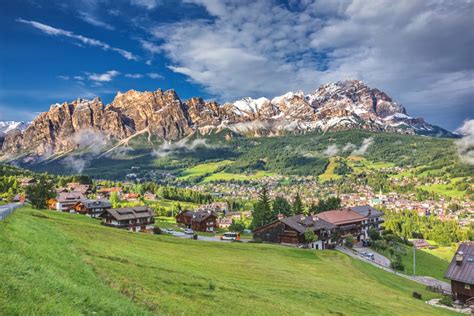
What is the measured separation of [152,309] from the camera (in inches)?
691

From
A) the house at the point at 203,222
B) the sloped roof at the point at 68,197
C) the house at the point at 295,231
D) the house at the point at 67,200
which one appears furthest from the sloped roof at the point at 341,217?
the sloped roof at the point at 68,197

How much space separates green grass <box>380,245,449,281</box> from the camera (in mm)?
82938

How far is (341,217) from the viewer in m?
112

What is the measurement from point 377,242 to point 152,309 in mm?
100903

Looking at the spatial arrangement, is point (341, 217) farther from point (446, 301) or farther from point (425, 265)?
point (446, 301)

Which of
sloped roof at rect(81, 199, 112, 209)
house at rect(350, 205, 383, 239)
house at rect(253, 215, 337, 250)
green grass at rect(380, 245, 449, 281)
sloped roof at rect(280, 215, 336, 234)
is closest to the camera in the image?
green grass at rect(380, 245, 449, 281)

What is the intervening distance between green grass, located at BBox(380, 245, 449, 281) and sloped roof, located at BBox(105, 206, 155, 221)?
77.7 metres


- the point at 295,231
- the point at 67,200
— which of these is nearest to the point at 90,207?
the point at 67,200

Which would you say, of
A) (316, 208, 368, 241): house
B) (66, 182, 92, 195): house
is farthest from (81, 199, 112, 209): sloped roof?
(316, 208, 368, 241): house

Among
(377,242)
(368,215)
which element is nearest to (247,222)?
(368,215)

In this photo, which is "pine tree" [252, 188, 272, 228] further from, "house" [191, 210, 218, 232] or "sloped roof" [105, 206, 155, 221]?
"sloped roof" [105, 206, 155, 221]

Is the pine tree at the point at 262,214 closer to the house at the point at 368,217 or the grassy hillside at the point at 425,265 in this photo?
the house at the point at 368,217

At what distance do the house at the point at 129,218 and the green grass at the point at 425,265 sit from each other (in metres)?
75.6

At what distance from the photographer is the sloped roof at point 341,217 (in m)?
109
